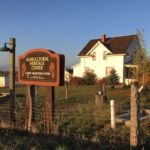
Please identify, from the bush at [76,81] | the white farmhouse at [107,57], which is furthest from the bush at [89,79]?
the white farmhouse at [107,57]

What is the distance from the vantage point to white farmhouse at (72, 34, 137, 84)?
25453mm

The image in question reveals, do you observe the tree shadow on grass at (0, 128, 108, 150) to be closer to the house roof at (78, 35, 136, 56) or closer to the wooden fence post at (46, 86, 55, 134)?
the wooden fence post at (46, 86, 55, 134)

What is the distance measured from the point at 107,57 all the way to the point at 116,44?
107 inches

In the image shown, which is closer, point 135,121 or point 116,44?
point 135,121

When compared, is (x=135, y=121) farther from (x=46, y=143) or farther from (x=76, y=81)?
(x=76, y=81)

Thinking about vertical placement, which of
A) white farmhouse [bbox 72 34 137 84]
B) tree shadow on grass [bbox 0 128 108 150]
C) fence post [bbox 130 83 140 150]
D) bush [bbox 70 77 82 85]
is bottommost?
tree shadow on grass [bbox 0 128 108 150]

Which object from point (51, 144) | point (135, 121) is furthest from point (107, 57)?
point (51, 144)

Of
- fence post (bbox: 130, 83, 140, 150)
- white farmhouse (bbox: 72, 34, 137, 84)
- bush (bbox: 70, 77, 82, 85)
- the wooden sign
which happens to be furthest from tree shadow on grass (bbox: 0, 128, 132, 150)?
bush (bbox: 70, 77, 82, 85)

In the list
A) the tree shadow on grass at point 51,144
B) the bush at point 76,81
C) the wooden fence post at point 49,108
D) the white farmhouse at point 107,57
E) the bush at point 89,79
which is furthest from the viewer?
the bush at point 76,81

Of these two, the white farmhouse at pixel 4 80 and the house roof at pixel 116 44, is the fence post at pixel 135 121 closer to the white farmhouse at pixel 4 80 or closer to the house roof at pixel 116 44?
the house roof at pixel 116 44

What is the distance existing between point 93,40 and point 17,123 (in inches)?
1070

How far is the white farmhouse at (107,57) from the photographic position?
25.5 m

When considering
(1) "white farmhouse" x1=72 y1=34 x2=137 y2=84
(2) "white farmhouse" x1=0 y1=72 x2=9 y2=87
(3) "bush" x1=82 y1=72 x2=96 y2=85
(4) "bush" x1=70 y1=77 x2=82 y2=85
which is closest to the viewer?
(1) "white farmhouse" x1=72 y1=34 x2=137 y2=84

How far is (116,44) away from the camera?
27.8m
